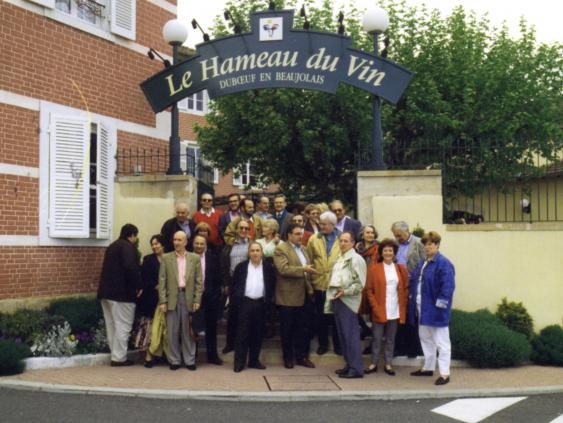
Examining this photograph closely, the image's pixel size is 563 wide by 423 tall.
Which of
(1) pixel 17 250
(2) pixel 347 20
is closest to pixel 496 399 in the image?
(1) pixel 17 250

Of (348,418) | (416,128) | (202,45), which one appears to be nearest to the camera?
(348,418)

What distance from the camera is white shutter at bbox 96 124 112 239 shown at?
1331 cm

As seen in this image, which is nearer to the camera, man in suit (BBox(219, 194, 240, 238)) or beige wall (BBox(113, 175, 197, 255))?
man in suit (BBox(219, 194, 240, 238))

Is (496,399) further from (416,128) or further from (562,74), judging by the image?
(562,74)

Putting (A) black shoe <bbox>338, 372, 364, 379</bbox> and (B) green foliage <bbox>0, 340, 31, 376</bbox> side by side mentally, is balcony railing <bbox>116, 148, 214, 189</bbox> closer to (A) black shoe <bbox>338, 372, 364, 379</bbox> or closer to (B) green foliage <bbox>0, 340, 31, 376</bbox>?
(B) green foliage <bbox>0, 340, 31, 376</bbox>

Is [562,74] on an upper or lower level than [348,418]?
upper

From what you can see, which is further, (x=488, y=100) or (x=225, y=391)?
(x=488, y=100)

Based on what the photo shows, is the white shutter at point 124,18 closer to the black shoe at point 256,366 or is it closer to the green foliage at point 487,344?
the black shoe at point 256,366

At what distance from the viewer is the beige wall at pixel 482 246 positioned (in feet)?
39.6

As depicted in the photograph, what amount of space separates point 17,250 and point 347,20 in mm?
13468

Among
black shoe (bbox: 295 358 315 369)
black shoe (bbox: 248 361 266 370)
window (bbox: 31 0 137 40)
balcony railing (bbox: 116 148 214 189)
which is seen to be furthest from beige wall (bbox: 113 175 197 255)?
black shoe (bbox: 295 358 315 369)

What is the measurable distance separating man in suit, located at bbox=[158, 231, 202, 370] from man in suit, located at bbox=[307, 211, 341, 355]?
163 centimetres

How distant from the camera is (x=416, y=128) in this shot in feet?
71.3

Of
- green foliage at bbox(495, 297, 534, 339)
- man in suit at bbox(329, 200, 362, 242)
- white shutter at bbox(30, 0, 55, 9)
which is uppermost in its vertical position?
white shutter at bbox(30, 0, 55, 9)
